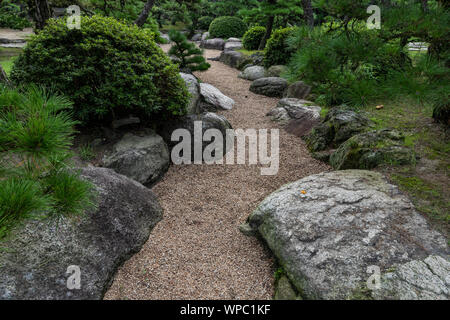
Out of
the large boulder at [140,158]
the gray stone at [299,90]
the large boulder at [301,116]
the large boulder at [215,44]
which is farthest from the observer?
the large boulder at [215,44]

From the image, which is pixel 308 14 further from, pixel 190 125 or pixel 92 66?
pixel 92 66

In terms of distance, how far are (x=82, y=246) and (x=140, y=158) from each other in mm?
1604

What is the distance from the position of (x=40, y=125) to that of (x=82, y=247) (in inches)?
53.1

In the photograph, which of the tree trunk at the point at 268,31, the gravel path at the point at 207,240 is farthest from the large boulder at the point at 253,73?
the gravel path at the point at 207,240

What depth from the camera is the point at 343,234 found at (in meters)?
2.19

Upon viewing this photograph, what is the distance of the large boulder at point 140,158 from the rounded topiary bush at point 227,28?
15.4 metres

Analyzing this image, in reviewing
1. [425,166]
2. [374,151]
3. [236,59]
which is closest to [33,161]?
[374,151]

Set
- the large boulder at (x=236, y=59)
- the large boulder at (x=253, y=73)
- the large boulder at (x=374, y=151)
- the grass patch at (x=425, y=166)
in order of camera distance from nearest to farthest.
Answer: the grass patch at (x=425, y=166), the large boulder at (x=374, y=151), the large boulder at (x=253, y=73), the large boulder at (x=236, y=59)

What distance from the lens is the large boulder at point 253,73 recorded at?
9141mm

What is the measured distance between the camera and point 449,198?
251 cm
